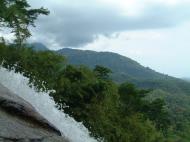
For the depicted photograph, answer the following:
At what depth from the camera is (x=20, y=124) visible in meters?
16.5

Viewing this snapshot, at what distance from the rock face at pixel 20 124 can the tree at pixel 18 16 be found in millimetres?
27464

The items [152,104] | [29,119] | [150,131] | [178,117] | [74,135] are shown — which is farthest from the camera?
→ [178,117]

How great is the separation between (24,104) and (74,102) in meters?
31.4

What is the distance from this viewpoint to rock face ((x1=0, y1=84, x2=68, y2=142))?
1534 cm

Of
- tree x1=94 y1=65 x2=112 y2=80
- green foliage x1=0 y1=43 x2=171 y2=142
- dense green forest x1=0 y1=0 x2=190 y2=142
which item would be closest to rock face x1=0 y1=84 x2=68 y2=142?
dense green forest x1=0 y1=0 x2=190 y2=142

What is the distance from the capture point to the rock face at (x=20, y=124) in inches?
604

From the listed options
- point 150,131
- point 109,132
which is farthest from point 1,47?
point 150,131


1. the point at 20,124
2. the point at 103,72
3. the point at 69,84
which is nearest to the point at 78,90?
the point at 69,84

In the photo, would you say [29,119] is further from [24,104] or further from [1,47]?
[1,47]

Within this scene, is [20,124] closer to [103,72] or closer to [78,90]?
[78,90]

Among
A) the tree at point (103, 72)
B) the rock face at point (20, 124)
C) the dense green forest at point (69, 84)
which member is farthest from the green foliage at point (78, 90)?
the rock face at point (20, 124)

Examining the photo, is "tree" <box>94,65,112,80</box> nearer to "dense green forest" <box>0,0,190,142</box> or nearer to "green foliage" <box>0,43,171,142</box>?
"dense green forest" <box>0,0,190,142</box>

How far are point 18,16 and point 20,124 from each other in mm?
33110

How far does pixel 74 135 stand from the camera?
28.5 metres
